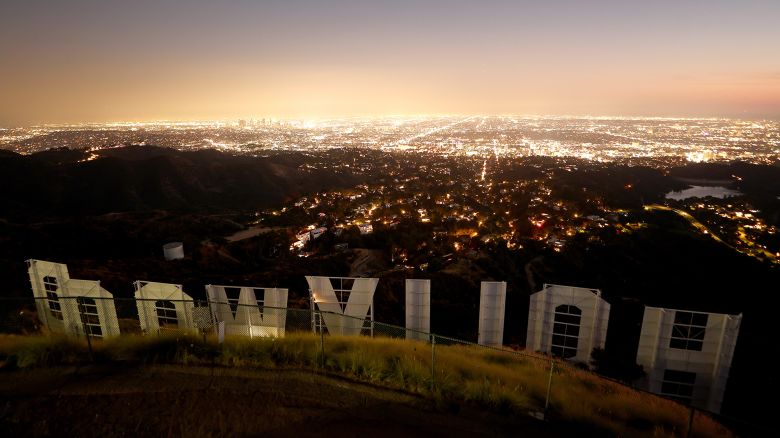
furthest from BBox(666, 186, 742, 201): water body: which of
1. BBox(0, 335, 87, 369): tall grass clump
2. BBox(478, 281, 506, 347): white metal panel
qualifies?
BBox(0, 335, 87, 369): tall grass clump

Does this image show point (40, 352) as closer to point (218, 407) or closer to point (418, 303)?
point (218, 407)

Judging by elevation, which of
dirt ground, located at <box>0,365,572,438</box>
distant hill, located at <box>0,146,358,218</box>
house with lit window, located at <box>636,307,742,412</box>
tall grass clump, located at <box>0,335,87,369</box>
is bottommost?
distant hill, located at <box>0,146,358,218</box>

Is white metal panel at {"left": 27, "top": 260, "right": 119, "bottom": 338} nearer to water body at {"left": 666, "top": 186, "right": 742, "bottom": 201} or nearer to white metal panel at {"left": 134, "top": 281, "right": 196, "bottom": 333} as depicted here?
white metal panel at {"left": 134, "top": 281, "right": 196, "bottom": 333}

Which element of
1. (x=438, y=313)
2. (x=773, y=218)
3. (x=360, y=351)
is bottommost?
(x=773, y=218)

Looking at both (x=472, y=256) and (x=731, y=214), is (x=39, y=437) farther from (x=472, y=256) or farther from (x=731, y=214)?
(x=731, y=214)

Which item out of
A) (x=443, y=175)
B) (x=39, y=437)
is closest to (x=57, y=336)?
(x=39, y=437)

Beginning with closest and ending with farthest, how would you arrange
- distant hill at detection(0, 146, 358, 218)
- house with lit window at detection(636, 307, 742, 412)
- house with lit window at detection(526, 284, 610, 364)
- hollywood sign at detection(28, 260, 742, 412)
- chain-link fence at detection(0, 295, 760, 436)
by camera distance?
chain-link fence at detection(0, 295, 760, 436) → hollywood sign at detection(28, 260, 742, 412) → house with lit window at detection(636, 307, 742, 412) → house with lit window at detection(526, 284, 610, 364) → distant hill at detection(0, 146, 358, 218)

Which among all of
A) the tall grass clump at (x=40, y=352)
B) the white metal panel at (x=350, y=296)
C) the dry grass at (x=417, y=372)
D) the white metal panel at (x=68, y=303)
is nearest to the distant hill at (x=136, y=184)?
the white metal panel at (x=68, y=303)
